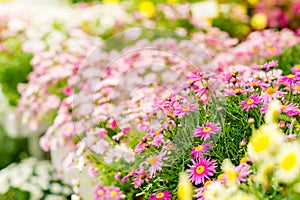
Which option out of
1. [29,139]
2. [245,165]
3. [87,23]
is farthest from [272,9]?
[245,165]

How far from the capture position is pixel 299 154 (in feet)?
3.68

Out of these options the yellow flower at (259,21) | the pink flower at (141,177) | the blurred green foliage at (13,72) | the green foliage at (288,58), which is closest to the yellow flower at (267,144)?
the pink flower at (141,177)

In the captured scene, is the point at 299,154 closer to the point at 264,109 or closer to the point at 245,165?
the point at 245,165

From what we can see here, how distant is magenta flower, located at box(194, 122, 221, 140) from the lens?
1619 millimetres

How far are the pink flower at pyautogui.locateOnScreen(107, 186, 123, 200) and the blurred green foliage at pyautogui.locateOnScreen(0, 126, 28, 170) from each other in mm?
1441

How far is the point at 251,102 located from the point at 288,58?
109cm

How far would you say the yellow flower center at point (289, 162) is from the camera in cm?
112

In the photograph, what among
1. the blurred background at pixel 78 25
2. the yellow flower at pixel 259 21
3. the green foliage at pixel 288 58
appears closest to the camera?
the green foliage at pixel 288 58

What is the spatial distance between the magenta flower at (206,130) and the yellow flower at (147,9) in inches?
93.9

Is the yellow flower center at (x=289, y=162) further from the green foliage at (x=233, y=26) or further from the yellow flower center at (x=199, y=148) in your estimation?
the green foliage at (x=233, y=26)

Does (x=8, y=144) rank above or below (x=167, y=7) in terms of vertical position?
below

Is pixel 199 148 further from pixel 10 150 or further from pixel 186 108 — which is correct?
pixel 10 150

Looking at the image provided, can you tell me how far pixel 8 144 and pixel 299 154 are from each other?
8.39 feet

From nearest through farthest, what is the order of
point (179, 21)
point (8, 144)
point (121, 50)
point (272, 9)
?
point (121, 50) < point (8, 144) < point (179, 21) < point (272, 9)
